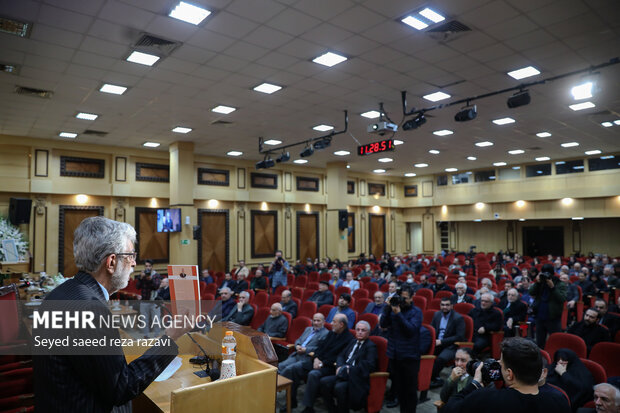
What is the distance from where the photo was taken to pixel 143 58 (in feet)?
20.2

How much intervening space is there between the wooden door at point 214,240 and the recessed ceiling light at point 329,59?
954 cm

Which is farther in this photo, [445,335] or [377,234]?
[377,234]

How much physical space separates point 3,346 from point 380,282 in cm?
827

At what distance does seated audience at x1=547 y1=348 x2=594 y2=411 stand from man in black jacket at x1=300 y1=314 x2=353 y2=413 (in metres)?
2.13

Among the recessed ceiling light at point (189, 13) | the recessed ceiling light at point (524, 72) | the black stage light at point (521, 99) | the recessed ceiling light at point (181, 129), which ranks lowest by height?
the black stage light at point (521, 99)

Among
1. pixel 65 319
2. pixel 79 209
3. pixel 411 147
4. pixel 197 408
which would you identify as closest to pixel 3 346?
pixel 197 408

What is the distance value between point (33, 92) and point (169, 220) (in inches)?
221

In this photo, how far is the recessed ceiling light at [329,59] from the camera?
20.1 ft

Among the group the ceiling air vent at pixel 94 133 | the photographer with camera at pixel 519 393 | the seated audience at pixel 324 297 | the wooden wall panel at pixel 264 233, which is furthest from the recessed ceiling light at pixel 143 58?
the wooden wall panel at pixel 264 233

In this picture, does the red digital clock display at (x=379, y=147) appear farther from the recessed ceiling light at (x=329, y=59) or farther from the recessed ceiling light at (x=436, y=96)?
the recessed ceiling light at (x=329, y=59)

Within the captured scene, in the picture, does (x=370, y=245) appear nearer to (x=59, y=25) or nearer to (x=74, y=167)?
(x=74, y=167)

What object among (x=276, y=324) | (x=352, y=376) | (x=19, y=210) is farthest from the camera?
(x=19, y=210)

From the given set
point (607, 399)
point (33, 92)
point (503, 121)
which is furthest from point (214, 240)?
point (607, 399)

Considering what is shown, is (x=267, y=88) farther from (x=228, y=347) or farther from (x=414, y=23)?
(x=228, y=347)
